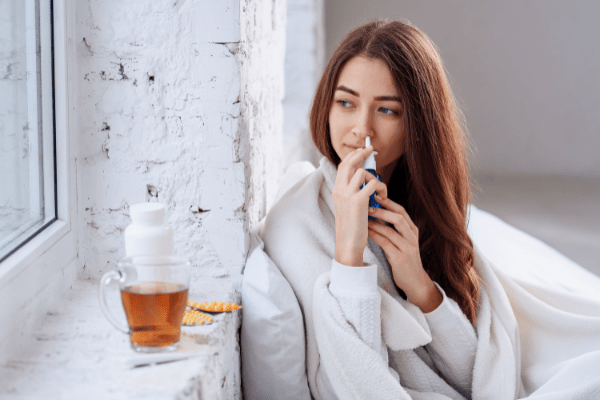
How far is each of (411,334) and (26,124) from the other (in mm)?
912

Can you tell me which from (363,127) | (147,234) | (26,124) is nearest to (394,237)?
(363,127)

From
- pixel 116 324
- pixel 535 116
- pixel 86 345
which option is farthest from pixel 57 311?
pixel 535 116

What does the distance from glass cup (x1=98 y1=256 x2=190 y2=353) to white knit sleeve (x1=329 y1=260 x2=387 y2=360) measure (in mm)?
415

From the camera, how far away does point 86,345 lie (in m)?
0.92

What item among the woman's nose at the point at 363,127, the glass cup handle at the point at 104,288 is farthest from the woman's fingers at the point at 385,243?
the glass cup handle at the point at 104,288

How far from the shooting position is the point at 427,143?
1328mm

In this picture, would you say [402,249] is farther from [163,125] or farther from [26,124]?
[26,124]

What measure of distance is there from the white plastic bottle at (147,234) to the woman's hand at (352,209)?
0.40m

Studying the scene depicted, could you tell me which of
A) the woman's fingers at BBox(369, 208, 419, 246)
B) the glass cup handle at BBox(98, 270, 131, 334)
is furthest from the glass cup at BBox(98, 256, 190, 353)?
the woman's fingers at BBox(369, 208, 419, 246)

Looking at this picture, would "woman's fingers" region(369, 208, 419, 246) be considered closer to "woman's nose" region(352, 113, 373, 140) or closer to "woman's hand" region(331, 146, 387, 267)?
"woman's hand" region(331, 146, 387, 267)

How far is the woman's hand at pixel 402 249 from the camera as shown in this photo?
1265 millimetres

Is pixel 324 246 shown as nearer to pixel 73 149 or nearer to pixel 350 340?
pixel 350 340

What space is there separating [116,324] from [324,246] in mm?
605

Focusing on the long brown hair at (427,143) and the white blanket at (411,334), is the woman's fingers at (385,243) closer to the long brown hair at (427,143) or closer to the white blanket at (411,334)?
the white blanket at (411,334)
